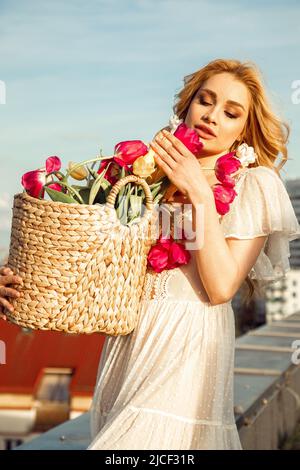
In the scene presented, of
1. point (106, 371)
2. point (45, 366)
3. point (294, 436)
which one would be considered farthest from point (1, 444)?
point (106, 371)

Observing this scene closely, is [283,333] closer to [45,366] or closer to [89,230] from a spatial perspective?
[89,230]

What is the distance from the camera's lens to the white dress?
7.36 feet

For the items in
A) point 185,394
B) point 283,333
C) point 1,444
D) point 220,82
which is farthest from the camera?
point 1,444

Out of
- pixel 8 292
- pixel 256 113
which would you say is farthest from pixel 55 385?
pixel 8 292

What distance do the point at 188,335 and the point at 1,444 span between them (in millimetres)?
20221

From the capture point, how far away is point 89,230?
2092 millimetres

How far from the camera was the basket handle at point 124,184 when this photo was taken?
2127mm

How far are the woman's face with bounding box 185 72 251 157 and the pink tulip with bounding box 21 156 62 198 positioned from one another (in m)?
0.43

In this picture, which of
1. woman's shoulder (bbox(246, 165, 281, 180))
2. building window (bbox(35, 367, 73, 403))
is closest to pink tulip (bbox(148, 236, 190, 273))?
woman's shoulder (bbox(246, 165, 281, 180))

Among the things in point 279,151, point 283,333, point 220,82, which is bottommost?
point 283,333

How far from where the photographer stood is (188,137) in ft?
7.52

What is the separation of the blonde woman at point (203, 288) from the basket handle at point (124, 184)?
0.07m

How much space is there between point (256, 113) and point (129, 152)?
46cm

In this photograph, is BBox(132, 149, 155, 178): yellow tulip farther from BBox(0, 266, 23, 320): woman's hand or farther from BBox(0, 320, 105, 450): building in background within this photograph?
BBox(0, 320, 105, 450): building in background
